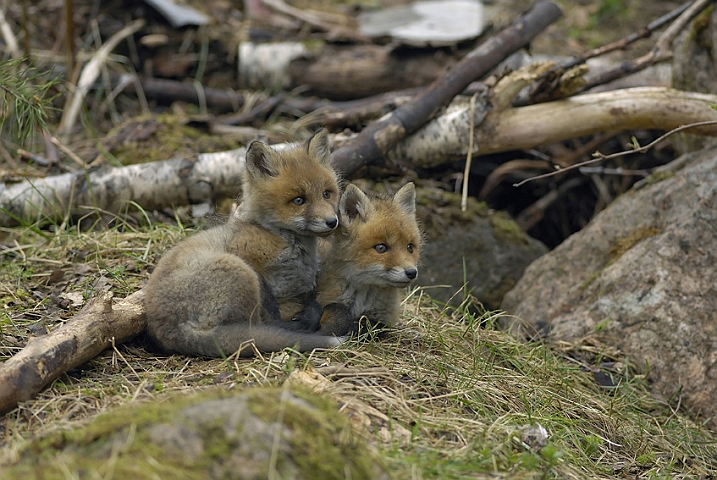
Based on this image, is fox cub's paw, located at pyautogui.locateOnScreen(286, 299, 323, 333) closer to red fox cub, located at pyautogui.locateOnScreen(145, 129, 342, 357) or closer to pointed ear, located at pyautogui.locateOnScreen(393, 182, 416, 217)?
red fox cub, located at pyautogui.locateOnScreen(145, 129, 342, 357)

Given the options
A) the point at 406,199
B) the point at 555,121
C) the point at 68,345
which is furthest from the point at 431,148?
the point at 68,345

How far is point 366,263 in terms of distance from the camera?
4.77 m

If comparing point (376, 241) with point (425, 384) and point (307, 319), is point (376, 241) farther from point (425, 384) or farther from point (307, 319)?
point (425, 384)

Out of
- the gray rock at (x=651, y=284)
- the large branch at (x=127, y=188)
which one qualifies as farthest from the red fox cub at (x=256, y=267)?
the gray rock at (x=651, y=284)

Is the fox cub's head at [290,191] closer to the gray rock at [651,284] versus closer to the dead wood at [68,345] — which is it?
the dead wood at [68,345]

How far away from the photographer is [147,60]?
1025cm

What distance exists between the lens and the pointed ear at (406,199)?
519cm

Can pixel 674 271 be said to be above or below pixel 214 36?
below

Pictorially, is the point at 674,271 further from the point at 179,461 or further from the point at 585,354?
the point at 179,461

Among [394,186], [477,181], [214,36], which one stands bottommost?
[477,181]

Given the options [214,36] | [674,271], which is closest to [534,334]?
[674,271]

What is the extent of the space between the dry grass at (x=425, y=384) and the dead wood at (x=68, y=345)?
0.30ft

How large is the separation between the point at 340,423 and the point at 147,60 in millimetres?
8587

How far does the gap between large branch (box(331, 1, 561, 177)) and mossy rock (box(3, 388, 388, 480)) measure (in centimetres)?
367
